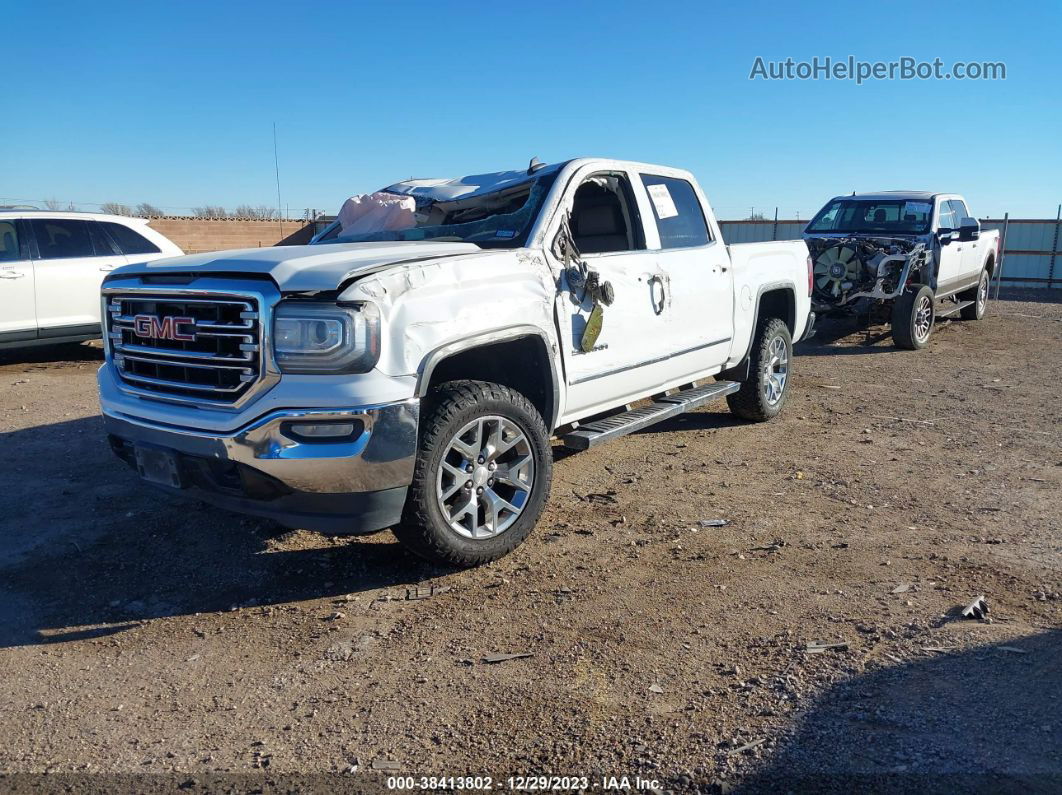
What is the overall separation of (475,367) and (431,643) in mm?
1538

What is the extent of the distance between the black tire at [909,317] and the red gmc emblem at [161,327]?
9591mm

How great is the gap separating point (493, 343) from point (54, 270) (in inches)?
299

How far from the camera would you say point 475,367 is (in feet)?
14.5

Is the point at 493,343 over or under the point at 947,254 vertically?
under

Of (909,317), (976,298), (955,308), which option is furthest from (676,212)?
(976,298)

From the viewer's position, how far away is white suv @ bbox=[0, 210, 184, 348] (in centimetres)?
929

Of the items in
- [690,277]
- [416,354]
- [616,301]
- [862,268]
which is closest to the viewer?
[416,354]

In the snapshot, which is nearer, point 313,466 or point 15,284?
point 313,466

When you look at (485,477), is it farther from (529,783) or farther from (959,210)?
(959,210)

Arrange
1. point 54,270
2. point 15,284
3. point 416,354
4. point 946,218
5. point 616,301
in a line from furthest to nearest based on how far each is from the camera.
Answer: point 946,218 → point 54,270 → point 15,284 → point 616,301 → point 416,354

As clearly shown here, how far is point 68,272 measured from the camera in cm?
955

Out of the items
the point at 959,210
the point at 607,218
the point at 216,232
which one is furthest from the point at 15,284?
the point at 216,232

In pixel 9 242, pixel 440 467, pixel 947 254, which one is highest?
pixel 9 242

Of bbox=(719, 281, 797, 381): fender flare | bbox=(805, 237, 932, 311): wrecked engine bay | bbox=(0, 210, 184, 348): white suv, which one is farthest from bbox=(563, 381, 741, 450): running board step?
bbox=(0, 210, 184, 348): white suv
